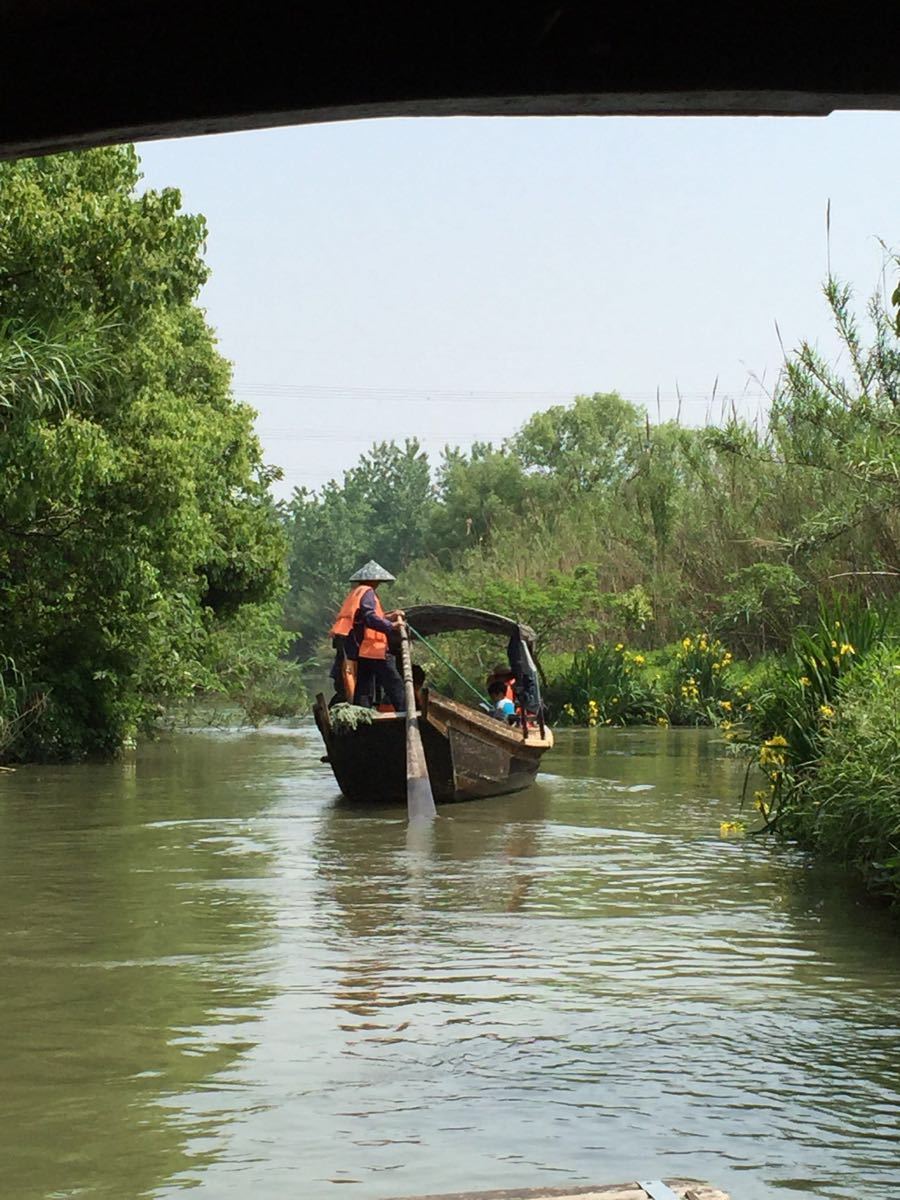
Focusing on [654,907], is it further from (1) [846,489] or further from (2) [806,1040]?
(1) [846,489]

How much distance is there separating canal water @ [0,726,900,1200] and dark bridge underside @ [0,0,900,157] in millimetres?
3427

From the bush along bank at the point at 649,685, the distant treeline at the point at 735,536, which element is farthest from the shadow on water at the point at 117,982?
the bush along bank at the point at 649,685

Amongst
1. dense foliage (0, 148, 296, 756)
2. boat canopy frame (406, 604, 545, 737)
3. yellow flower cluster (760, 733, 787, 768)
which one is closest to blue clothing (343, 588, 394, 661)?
boat canopy frame (406, 604, 545, 737)

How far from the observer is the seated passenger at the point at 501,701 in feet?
63.5

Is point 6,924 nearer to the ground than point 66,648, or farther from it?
nearer to the ground

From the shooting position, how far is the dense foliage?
17969 millimetres

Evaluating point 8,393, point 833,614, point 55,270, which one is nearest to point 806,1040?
point 833,614

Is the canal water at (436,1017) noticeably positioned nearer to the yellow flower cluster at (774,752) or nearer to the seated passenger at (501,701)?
the yellow flower cluster at (774,752)

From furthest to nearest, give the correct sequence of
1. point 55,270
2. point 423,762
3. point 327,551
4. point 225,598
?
point 327,551, point 225,598, point 55,270, point 423,762

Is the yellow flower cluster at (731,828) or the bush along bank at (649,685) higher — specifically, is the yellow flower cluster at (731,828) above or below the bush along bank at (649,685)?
below

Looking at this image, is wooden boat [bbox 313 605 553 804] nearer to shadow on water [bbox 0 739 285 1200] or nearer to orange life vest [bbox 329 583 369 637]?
orange life vest [bbox 329 583 369 637]

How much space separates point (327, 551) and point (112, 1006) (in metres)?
91.4

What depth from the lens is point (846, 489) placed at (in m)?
Answer: 27.4

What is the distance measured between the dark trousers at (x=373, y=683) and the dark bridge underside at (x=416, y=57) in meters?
13.3
